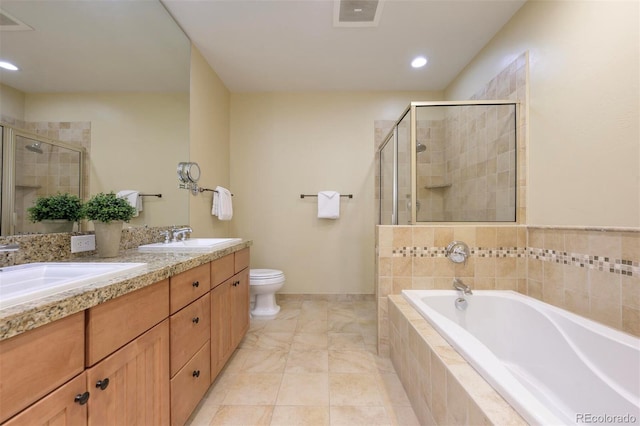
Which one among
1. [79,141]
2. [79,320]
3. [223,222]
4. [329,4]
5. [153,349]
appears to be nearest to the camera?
[79,320]

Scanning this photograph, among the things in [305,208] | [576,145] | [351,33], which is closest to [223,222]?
[305,208]

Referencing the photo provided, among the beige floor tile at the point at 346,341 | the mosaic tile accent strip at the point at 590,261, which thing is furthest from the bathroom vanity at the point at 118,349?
the mosaic tile accent strip at the point at 590,261

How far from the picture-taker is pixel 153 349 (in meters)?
0.94

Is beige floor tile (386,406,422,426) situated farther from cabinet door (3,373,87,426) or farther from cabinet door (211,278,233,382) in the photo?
cabinet door (3,373,87,426)

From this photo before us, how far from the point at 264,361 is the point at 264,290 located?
2.49 feet

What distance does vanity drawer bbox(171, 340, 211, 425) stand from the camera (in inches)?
41.9

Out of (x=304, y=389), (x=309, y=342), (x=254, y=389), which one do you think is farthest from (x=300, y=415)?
(x=309, y=342)

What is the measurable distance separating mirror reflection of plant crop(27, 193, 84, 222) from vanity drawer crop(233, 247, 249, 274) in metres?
0.85

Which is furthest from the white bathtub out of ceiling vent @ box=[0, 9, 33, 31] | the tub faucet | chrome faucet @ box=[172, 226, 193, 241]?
ceiling vent @ box=[0, 9, 33, 31]

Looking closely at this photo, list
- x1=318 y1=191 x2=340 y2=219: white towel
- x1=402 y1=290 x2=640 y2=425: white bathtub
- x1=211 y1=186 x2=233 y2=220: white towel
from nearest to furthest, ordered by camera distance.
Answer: x1=402 y1=290 x2=640 y2=425: white bathtub
x1=211 y1=186 x2=233 y2=220: white towel
x1=318 y1=191 x2=340 y2=219: white towel

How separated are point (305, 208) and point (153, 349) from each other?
2185 mm

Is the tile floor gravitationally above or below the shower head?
below

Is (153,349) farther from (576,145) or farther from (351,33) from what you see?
(351,33)

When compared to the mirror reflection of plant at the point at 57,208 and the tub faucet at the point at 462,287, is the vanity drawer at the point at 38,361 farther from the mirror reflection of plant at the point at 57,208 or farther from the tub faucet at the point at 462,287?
the tub faucet at the point at 462,287
